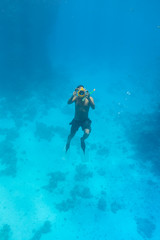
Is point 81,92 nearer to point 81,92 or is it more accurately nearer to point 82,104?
point 81,92

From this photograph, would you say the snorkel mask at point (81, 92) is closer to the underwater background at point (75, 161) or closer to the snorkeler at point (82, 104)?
the snorkeler at point (82, 104)

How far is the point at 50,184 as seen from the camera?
13.6 meters

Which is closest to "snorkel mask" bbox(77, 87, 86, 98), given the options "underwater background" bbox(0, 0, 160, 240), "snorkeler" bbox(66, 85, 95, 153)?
"snorkeler" bbox(66, 85, 95, 153)

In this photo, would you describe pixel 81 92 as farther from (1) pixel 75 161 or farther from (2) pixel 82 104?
(1) pixel 75 161

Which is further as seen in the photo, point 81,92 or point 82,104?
point 82,104

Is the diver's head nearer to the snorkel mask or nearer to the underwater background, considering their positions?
the snorkel mask

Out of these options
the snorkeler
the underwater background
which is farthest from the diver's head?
the underwater background

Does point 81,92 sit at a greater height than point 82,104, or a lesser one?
lesser

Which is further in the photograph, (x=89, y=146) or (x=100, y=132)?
(x=100, y=132)

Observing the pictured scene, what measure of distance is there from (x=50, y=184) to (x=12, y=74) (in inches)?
789

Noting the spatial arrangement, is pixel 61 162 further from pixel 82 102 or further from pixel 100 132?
pixel 82 102

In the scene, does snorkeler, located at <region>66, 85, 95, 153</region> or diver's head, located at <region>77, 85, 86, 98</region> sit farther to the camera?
snorkeler, located at <region>66, 85, 95, 153</region>

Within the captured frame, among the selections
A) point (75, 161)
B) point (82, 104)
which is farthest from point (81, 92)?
point (75, 161)

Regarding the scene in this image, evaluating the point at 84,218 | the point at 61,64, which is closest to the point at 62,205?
the point at 84,218
